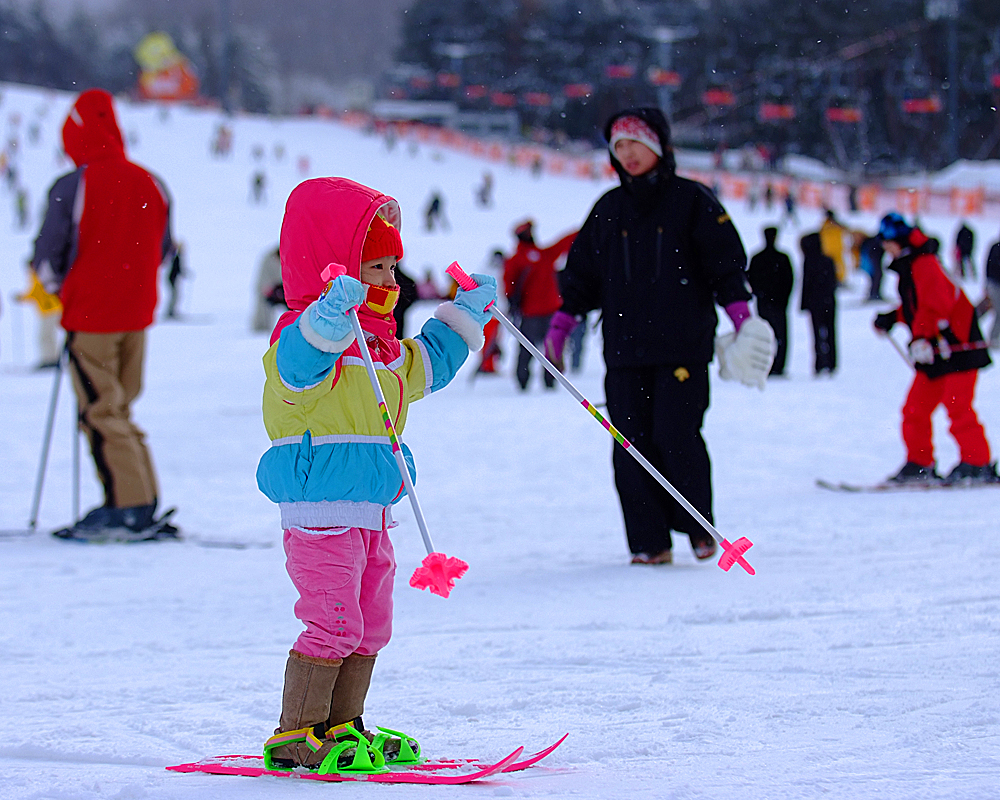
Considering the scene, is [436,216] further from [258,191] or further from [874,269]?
[874,269]

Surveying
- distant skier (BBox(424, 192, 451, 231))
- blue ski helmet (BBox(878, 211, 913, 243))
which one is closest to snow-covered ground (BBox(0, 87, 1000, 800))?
blue ski helmet (BBox(878, 211, 913, 243))

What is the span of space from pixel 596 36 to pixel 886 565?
64621 mm

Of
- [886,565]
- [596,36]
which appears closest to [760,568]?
[886,565]

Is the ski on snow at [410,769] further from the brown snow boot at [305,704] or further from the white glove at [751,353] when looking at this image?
the white glove at [751,353]

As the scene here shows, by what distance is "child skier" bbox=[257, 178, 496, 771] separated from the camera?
2.39 metres

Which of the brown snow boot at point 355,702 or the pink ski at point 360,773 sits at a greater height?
the brown snow boot at point 355,702

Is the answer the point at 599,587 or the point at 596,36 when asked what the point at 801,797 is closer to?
the point at 599,587

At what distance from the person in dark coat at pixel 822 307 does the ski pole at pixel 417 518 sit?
995cm

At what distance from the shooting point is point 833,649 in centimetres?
329

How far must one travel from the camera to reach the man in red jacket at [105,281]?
5.13m

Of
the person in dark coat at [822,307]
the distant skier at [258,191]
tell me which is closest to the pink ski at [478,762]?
the person in dark coat at [822,307]

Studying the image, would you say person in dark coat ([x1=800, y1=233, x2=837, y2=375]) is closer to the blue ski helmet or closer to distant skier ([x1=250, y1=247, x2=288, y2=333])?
distant skier ([x1=250, y1=247, x2=288, y2=333])

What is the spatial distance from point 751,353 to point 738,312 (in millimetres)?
274

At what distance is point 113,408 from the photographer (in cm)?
523
